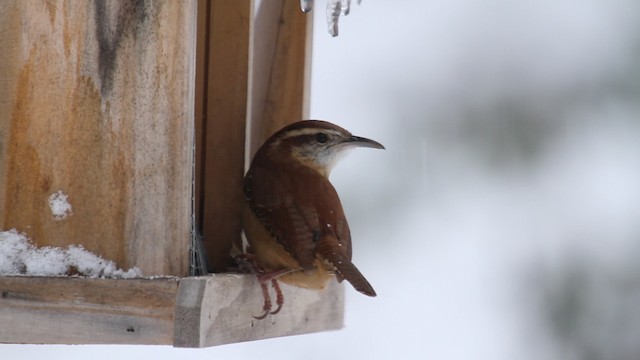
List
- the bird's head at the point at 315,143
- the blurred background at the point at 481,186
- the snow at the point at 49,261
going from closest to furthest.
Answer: the snow at the point at 49,261 → the bird's head at the point at 315,143 → the blurred background at the point at 481,186

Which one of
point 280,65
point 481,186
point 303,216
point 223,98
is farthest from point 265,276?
point 481,186

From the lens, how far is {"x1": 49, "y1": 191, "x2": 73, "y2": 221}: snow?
10.2 ft

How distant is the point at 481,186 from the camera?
6676 millimetres

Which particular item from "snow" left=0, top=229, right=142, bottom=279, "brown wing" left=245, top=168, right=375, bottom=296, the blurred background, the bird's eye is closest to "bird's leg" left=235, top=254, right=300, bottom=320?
"brown wing" left=245, top=168, right=375, bottom=296

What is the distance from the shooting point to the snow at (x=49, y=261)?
121 inches

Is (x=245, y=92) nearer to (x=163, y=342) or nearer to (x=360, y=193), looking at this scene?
(x=163, y=342)

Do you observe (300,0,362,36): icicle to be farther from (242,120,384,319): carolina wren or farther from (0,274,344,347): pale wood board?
(0,274,344,347): pale wood board

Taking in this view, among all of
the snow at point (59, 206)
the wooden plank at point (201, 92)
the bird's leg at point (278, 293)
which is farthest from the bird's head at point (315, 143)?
the snow at point (59, 206)

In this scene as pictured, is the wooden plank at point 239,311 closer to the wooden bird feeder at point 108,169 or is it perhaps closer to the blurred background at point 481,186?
the wooden bird feeder at point 108,169

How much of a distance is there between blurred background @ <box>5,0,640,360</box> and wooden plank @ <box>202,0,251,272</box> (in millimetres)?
2223

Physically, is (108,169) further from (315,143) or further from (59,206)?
(315,143)

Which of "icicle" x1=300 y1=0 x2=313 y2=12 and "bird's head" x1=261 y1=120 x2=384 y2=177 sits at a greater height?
"icicle" x1=300 y1=0 x2=313 y2=12

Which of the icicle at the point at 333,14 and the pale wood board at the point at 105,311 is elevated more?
the icicle at the point at 333,14

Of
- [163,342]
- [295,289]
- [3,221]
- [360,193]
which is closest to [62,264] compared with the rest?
[3,221]
